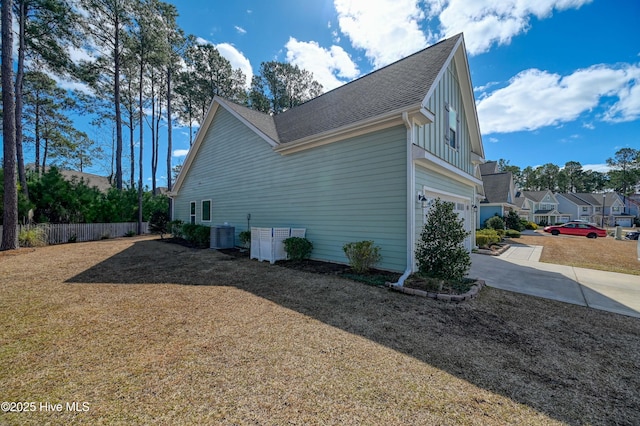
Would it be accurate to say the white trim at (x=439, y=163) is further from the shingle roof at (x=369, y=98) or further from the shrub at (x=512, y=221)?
the shrub at (x=512, y=221)

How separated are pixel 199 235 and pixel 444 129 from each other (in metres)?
10.9

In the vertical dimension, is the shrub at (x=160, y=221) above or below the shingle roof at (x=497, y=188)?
below

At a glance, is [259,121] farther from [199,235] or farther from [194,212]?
[194,212]

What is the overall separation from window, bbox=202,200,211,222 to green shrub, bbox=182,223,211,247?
1079 mm

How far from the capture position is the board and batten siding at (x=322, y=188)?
21.6 feet

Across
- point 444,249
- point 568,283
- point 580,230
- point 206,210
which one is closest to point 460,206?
point 568,283

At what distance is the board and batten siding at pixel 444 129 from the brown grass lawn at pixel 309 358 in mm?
4437

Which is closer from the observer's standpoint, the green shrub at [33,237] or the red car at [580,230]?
the green shrub at [33,237]

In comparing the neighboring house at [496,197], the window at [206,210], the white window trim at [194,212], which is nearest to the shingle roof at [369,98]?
the window at [206,210]

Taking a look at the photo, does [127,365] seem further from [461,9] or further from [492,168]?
[492,168]

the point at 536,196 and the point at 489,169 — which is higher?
the point at 489,169

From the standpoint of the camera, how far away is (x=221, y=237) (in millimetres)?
10797

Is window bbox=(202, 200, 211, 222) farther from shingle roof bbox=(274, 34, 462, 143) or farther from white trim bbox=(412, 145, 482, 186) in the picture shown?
white trim bbox=(412, 145, 482, 186)

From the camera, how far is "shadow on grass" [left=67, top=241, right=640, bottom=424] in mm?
2332
